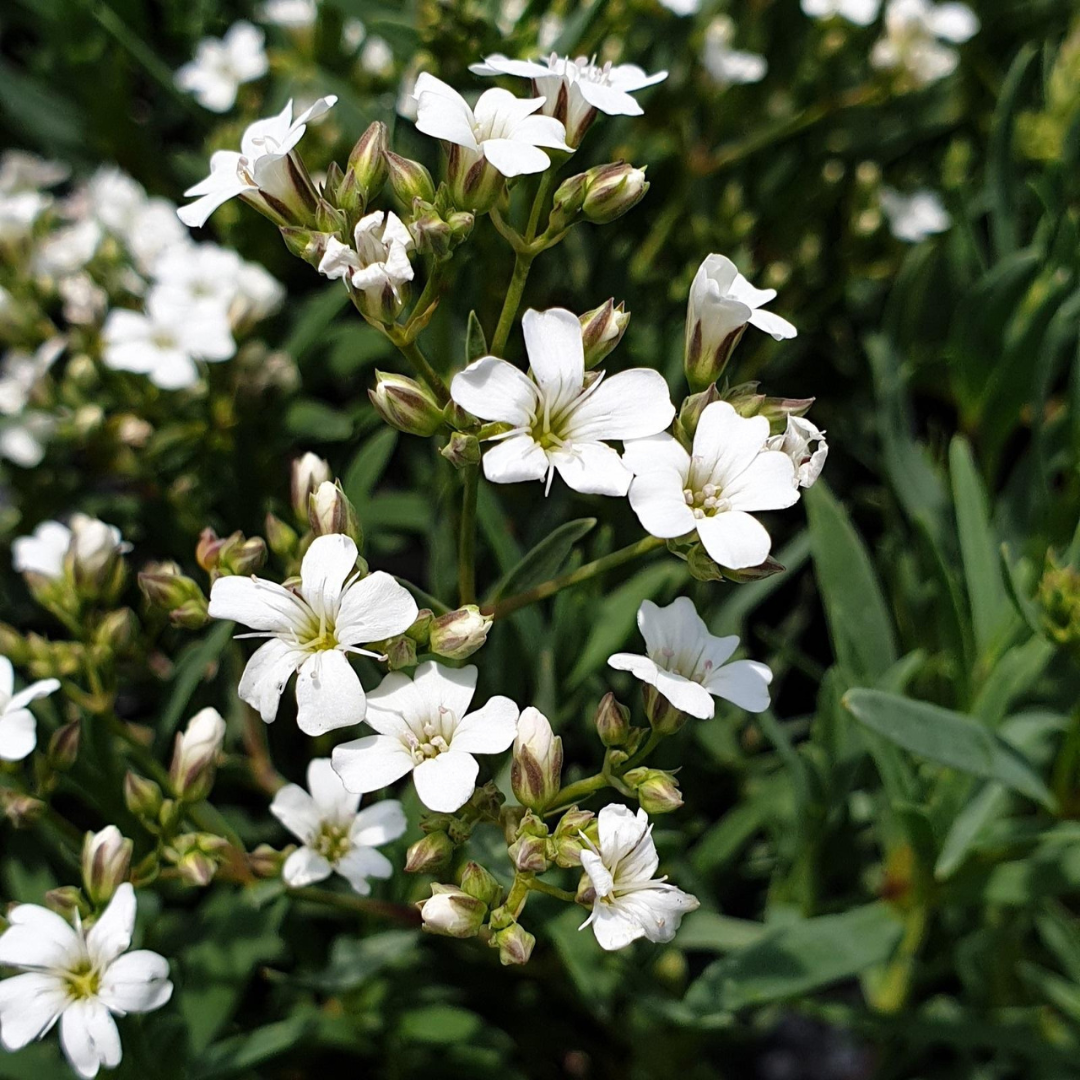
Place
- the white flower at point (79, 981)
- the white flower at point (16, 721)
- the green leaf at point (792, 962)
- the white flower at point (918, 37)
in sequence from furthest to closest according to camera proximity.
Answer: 1. the white flower at point (918, 37)
2. the green leaf at point (792, 962)
3. the white flower at point (16, 721)
4. the white flower at point (79, 981)

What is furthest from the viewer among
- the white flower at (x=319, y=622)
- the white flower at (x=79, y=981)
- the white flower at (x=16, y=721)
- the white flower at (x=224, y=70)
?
the white flower at (x=224, y=70)

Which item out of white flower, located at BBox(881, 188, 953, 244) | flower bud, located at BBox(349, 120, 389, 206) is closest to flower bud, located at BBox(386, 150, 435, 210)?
flower bud, located at BBox(349, 120, 389, 206)

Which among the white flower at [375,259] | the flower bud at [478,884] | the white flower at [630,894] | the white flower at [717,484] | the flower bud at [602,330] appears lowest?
the flower bud at [478,884]

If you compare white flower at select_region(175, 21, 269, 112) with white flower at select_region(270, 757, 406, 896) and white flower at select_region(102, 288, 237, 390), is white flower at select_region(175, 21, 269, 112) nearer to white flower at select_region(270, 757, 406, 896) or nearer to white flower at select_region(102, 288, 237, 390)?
white flower at select_region(102, 288, 237, 390)

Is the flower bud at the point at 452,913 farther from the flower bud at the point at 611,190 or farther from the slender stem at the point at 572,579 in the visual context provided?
the flower bud at the point at 611,190

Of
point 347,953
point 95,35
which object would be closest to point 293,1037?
point 347,953

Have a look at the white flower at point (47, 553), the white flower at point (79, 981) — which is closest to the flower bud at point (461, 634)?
the white flower at point (79, 981)

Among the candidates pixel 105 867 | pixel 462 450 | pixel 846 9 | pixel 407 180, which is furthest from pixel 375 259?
pixel 846 9

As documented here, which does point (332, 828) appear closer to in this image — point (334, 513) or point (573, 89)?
point (334, 513)
